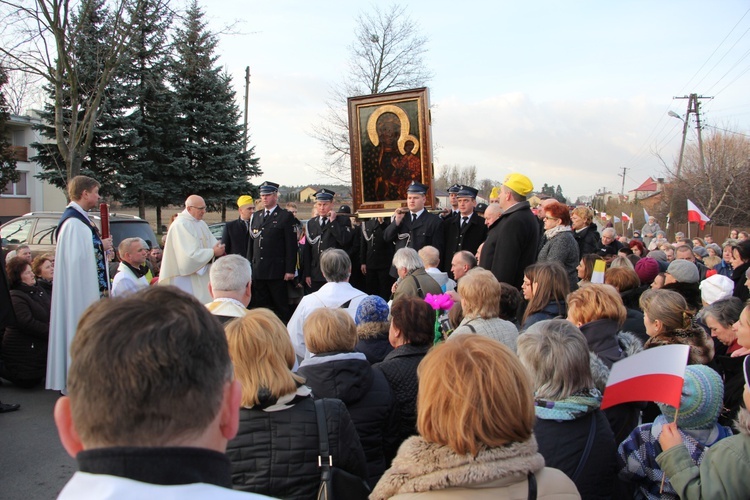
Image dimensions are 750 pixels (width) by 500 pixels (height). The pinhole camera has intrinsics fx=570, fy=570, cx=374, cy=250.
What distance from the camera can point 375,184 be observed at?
9641 mm

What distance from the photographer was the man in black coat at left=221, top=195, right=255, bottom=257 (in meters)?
9.55

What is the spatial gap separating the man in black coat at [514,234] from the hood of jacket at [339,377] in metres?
3.07

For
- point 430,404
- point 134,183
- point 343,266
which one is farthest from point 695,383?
point 134,183

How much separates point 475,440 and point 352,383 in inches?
50.1

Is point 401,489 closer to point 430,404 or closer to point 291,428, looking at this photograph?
point 430,404

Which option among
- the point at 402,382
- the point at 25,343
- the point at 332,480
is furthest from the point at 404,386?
the point at 25,343

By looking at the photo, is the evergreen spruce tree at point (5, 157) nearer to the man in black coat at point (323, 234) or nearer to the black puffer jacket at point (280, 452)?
the man in black coat at point (323, 234)

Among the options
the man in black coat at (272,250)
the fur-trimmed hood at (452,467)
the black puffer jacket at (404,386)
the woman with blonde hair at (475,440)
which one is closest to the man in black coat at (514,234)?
the black puffer jacket at (404,386)

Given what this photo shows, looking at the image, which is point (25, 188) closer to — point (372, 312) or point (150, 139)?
point (150, 139)

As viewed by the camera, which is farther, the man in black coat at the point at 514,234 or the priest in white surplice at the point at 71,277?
the priest in white surplice at the point at 71,277

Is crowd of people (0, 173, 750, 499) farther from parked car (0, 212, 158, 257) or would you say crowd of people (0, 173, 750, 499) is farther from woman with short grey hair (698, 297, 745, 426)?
parked car (0, 212, 158, 257)

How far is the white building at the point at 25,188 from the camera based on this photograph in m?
34.6

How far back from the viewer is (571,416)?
8.00 ft

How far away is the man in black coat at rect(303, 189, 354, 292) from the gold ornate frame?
686 mm
